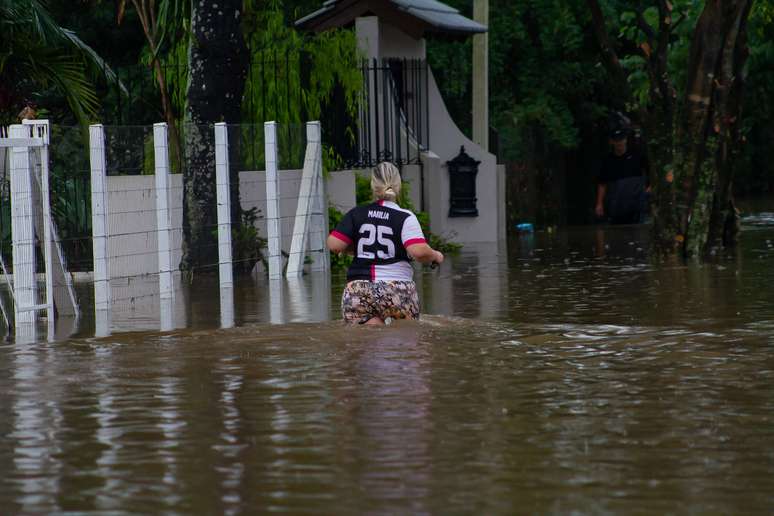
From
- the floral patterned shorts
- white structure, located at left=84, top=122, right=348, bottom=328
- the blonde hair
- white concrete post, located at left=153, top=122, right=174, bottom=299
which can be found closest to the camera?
the blonde hair

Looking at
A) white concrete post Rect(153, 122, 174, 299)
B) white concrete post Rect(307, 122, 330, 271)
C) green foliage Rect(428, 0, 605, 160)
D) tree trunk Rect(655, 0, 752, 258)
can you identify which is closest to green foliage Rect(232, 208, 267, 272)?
white concrete post Rect(307, 122, 330, 271)

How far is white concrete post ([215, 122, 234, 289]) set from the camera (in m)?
18.0

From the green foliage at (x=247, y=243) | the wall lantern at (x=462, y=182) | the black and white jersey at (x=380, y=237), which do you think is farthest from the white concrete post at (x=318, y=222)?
the black and white jersey at (x=380, y=237)

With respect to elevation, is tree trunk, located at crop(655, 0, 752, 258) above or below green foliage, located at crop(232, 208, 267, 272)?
above

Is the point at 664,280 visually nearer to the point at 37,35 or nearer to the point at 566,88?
the point at 37,35

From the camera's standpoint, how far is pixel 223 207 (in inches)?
712

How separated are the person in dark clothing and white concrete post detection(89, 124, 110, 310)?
39.4 feet

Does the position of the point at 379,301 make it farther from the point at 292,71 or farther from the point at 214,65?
the point at 292,71

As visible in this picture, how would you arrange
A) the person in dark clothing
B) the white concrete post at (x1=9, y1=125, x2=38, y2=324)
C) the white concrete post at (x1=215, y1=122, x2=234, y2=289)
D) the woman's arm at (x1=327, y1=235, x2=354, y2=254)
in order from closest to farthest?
the woman's arm at (x1=327, y1=235, x2=354, y2=254) → the white concrete post at (x1=9, y1=125, x2=38, y2=324) → the white concrete post at (x1=215, y1=122, x2=234, y2=289) → the person in dark clothing

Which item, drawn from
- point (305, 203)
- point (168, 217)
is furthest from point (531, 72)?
point (168, 217)

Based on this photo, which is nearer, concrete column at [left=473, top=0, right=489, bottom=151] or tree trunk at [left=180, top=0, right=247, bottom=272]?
tree trunk at [left=180, top=0, right=247, bottom=272]

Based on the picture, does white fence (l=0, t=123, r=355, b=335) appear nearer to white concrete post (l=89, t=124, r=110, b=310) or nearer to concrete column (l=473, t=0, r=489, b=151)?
white concrete post (l=89, t=124, r=110, b=310)

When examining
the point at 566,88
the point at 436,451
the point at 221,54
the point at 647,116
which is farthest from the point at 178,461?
the point at 566,88

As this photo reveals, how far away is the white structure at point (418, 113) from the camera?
25.9 metres
